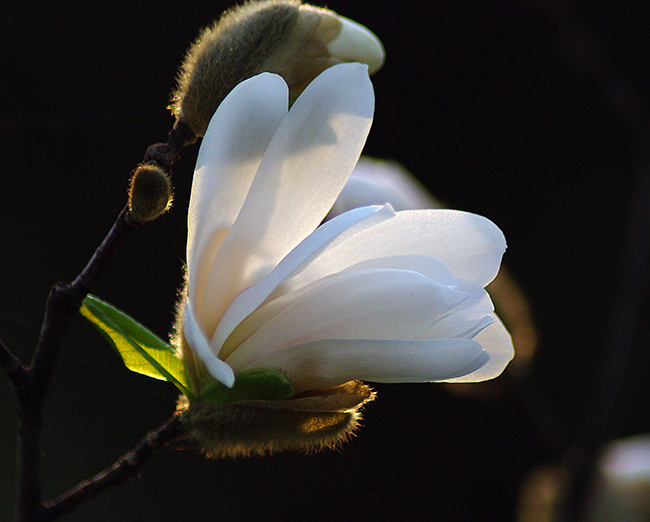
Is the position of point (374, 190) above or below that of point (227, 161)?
below

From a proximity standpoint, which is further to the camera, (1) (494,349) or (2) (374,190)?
(2) (374,190)

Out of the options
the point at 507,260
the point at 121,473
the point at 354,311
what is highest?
the point at 354,311

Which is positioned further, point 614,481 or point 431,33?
point 431,33

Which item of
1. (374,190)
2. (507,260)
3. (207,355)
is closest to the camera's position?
(207,355)

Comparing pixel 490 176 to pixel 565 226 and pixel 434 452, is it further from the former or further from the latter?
pixel 434 452

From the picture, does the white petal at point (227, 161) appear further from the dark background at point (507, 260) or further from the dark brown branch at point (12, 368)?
the dark background at point (507, 260)

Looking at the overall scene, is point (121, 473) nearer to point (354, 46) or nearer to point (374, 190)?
point (354, 46)

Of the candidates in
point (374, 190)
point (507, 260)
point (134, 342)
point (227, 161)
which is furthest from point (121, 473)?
point (507, 260)

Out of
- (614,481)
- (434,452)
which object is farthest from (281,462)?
(614,481)
